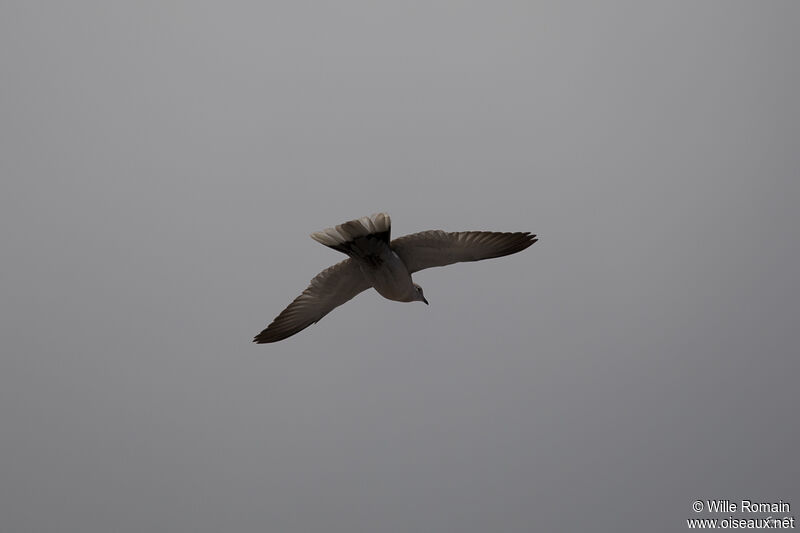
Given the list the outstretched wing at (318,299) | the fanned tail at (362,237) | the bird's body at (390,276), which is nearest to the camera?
the fanned tail at (362,237)

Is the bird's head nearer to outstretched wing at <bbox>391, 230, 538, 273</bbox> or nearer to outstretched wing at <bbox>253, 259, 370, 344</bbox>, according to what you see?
outstretched wing at <bbox>391, 230, 538, 273</bbox>

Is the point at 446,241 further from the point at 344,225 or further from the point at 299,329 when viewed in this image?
the point at 299,329

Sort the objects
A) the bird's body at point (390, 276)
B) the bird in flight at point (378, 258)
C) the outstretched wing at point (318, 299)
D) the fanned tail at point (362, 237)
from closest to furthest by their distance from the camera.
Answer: the fanned tail at point (362, 237)
the bird in flight at point (378, 258)
the bird's body at point (390, 276)
the outstretched wing at point (318, 299)

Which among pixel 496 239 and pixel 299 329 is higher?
pixel 496 239

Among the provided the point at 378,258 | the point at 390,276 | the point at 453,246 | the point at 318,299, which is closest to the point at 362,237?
the point at 378,258

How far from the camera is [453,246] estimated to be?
10.4 metres

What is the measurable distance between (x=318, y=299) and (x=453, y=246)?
1958 millimetres

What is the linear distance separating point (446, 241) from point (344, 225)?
1.40 meters

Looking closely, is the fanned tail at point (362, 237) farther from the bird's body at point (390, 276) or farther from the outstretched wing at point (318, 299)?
the outstretched wing at point (318, 299)

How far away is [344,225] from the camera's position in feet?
31.3

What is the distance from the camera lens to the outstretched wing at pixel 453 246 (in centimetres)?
1011

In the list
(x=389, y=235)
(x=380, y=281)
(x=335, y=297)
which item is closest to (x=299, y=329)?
(x=335, y=297)

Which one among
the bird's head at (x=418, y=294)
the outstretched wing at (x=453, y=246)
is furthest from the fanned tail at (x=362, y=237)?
the bird's head at (x=418, y=294)

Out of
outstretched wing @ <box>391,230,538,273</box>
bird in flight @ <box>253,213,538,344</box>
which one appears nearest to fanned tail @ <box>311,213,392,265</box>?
bird in flight @ <box>253,213,538,344</box>
